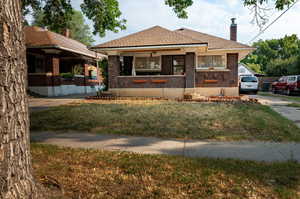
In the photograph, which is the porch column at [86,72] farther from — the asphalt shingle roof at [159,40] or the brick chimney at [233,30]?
the brick chimney at [233,30]

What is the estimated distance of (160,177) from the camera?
111 inches

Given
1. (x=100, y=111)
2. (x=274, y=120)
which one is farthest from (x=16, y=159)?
(x=274, y=120)

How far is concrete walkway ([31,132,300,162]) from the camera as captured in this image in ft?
12.6

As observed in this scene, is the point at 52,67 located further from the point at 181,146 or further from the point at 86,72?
the point at 181,146

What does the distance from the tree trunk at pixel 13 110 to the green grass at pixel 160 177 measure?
0.59 metres

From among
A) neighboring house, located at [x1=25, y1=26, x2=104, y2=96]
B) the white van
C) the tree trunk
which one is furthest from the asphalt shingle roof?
the tree trunk

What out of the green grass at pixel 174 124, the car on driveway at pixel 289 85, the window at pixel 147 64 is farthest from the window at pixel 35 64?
the car on driveway at pixel 289 85

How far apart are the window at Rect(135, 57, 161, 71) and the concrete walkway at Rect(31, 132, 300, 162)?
10714 millimetres

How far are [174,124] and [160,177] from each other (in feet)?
11.2

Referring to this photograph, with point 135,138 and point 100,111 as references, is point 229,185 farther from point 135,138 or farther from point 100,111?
point 100,111

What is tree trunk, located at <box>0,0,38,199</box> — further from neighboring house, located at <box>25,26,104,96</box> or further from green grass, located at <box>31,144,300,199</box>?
neighboring house, located at <box>25,26,104,96</box>

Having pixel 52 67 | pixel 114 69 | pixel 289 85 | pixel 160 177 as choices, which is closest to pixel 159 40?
pixel 114 69

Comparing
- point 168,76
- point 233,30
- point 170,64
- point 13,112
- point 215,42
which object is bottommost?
point 13,112

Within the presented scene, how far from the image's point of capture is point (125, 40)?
14.2 metres
